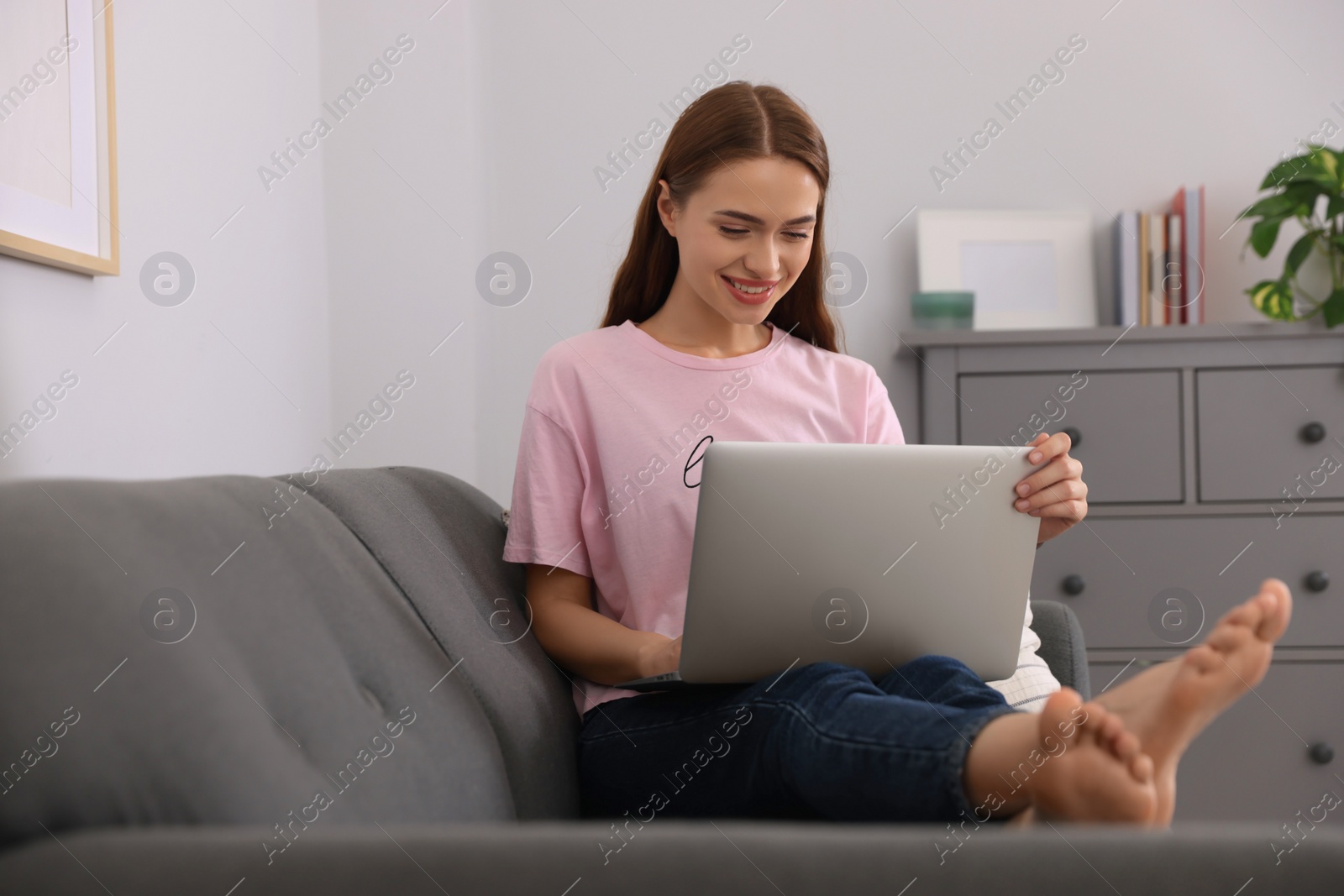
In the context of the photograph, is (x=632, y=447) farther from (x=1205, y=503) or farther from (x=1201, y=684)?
(x=1205, y=503)

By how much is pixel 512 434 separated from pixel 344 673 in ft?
6.32

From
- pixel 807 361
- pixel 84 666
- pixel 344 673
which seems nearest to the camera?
pixel 84 666

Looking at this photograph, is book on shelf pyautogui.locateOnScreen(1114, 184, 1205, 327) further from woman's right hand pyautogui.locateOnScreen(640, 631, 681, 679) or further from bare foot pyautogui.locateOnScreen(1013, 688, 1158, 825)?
bare foot pyautogui.locateOnScreen(1013, 688, 1158, 825)

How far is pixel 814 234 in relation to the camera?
5.28 feet

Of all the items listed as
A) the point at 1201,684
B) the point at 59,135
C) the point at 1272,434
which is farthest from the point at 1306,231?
the point at 59,135

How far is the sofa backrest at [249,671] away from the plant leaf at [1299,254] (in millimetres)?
2104

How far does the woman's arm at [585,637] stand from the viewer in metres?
1.20

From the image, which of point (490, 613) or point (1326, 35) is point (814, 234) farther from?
point (1326, 35)

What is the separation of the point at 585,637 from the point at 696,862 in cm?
70

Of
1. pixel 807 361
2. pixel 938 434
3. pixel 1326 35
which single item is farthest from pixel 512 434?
pixel 1326 35

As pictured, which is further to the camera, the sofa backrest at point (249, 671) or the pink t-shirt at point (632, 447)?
the pink t-shirt at point (632, 447)

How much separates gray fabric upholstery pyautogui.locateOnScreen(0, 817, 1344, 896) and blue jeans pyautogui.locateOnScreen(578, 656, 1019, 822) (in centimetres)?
21

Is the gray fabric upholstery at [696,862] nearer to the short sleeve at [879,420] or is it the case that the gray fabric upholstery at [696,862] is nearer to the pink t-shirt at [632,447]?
the pink t-shirt at [632,447]

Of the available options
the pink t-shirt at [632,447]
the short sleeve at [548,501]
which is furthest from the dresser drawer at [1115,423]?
the short sleeve at [548,501]
